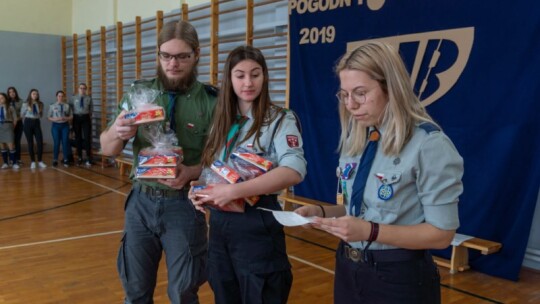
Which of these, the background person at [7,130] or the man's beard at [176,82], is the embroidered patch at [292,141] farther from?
the background person at [7,130]

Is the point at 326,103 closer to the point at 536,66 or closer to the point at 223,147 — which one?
the point at 536,66

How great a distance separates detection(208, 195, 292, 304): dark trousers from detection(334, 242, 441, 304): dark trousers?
0.46 meters

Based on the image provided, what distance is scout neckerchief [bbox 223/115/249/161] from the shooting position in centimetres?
185

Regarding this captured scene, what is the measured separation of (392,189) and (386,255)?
7.5 inches

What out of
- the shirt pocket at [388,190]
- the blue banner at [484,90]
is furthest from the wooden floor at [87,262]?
the shirt pocket at [388,190]

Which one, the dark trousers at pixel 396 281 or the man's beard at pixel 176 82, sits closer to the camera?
the dark trousers at pixel 396 281

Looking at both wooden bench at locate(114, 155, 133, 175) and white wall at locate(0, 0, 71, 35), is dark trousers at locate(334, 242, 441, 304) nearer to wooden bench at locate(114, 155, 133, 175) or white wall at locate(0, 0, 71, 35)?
wooden bench at locate(114, 155, 133, 175)

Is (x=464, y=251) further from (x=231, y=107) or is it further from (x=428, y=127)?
(x=428, y=127)

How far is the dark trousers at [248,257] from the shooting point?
180 cm

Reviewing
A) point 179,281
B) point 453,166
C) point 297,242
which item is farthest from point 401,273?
point 297,242

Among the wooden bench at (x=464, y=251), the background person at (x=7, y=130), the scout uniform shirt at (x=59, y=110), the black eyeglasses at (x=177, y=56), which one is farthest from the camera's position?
the scout uniform shirt at (x=59, y=110)

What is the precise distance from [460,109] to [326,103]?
5.12 ft

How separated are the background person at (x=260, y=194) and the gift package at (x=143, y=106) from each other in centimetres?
23

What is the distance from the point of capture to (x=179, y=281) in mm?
2027
